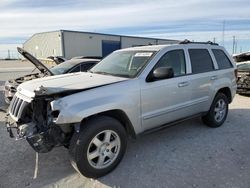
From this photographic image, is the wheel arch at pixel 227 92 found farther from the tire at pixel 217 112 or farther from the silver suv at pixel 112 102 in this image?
the silver suv at pixel 112 102

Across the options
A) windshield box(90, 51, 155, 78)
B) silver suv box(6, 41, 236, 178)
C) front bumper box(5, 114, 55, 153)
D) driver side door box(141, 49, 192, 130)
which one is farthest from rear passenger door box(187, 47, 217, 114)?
front bumper box(5, 114, 55, 153)

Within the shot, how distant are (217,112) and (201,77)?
113cm

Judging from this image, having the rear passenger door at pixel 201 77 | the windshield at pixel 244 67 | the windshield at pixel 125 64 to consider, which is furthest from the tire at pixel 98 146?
the windshield at pixel 244 67

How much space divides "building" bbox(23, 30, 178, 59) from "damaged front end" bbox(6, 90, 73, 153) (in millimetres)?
31606

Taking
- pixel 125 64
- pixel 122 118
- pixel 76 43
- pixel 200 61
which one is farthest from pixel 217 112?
pixel 76 43

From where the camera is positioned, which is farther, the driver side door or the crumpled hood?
the driver side door

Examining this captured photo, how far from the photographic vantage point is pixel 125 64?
4.96 m

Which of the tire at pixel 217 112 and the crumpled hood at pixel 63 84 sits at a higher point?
the crumpled hood at pixel 63 84

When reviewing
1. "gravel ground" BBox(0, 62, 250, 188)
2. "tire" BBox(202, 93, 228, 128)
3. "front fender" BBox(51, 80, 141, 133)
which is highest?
"front fender" BBox(51, 80, 141, 133)

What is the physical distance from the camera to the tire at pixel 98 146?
3.69 m

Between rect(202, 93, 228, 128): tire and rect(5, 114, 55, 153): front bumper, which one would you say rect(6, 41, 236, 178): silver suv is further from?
rect(202, 93, 228, 128): tire

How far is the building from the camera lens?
35219 mm

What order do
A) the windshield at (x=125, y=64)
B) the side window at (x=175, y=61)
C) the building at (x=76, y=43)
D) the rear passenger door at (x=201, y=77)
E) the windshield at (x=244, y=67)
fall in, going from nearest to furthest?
the windshield at (x=125, y=64) → the side window at (x=175, y=61) → the rear passenger door at (x=201, y=77) → the windshield at (x=244, y=67) → the building at (x=76, y=43)

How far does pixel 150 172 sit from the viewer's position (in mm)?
4055
